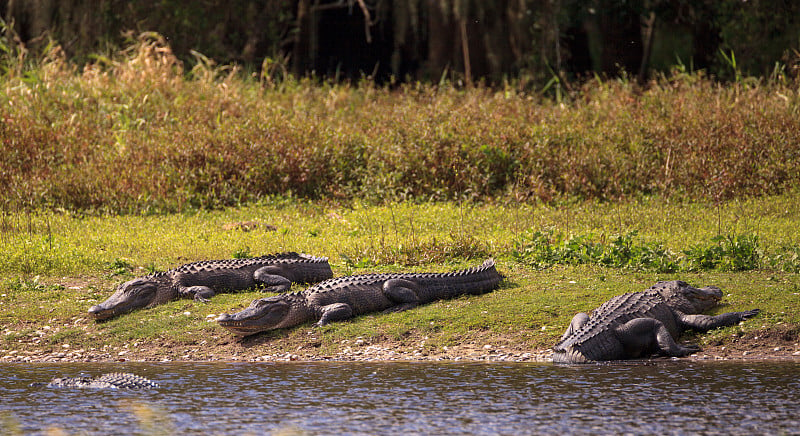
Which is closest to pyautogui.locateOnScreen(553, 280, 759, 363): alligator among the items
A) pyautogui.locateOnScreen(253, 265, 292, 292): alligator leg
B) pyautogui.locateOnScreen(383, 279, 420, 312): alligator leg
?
pyautogui.locateOnScreen(383, 279, 420, 312): alligator leg

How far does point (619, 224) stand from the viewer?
10984 millimetres

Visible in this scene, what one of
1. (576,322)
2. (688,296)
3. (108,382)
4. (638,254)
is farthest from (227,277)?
(688,296)

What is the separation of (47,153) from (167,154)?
194 cm

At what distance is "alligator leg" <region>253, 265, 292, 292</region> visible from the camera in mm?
8461

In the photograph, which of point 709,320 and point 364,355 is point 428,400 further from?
point 709,320

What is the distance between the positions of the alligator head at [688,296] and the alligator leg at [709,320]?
0.11 meters

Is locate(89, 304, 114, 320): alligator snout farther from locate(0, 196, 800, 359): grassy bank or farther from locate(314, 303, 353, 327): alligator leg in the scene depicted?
locate(314, 303, 353, 327): alligator leg

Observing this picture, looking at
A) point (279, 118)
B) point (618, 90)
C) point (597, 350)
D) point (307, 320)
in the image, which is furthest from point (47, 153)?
point (597, 350)

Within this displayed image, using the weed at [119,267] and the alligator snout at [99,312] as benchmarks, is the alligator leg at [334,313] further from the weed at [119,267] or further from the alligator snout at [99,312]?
the weed at [119,267]

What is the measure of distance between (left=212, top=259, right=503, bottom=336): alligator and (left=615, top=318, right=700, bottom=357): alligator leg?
1.81 m

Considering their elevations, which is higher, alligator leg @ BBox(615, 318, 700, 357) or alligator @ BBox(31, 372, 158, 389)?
alligator leg @ BBox(615, 318, 700, 357)

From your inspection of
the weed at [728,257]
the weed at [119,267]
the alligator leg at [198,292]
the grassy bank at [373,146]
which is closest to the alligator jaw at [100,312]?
the alligator leg at [198,292]

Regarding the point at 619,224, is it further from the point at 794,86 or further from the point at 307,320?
the point at 794,86

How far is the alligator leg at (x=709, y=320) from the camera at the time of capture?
21.7 ft
